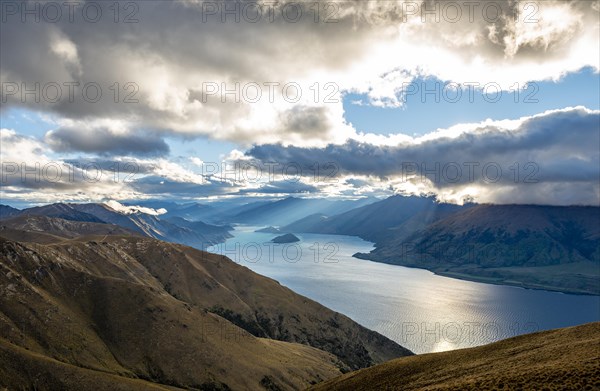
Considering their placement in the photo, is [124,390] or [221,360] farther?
[221,360]

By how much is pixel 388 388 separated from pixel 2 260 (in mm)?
210408

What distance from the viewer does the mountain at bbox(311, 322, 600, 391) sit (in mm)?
49594

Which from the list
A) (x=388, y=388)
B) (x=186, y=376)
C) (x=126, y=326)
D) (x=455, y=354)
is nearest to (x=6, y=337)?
(x=126, y=326)

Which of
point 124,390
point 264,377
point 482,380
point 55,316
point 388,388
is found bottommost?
point 264,377

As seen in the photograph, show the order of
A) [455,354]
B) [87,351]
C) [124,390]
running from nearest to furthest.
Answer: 1. [455,354]
2. [124,390]
3. [87,351]

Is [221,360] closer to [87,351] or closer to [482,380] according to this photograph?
[87,351]

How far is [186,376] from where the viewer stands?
575 feet

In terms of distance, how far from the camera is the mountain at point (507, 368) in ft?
163

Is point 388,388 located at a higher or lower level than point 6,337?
higher

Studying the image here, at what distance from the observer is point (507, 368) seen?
6228 centimetres

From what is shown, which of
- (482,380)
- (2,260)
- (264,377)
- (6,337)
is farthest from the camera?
(2,260)

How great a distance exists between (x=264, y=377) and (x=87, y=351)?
82.0 metres

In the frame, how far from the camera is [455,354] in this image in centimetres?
9144

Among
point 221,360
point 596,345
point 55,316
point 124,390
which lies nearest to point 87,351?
point 55,316
